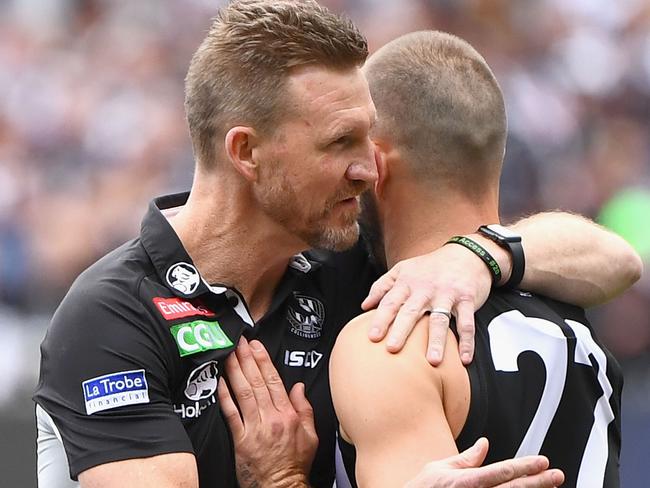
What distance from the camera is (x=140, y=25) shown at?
7.89 m

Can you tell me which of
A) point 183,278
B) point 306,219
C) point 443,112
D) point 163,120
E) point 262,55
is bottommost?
point 163,120

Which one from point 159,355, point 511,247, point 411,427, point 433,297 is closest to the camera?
point 411,427

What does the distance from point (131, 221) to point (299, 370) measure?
13.0ft

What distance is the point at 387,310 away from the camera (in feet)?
8.98

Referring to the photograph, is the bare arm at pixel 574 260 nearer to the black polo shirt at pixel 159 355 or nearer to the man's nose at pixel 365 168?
the man's nose at pixel 365 168

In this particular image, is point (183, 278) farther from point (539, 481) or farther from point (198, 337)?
point (539, 481)

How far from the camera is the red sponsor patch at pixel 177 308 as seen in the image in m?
Answer: 2.98

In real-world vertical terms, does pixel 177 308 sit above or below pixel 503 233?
below

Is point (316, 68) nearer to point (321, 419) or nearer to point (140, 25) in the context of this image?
point (321, 419)

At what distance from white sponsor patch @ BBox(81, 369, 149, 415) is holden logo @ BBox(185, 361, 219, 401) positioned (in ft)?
0.54

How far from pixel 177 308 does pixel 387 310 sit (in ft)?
1.88

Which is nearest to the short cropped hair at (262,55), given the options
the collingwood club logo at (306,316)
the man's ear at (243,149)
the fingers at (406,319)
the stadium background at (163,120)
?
the man's ear at (243,149)

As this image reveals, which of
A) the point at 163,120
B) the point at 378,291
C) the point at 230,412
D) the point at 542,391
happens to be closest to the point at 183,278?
the point at 230,412

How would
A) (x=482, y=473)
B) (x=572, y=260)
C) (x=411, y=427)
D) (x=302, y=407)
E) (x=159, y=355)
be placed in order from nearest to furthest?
(x=482, y=473) < (x=411, y=427) < (x=159, y=355) < (x=302, y=407) < (x=572, y=260)
